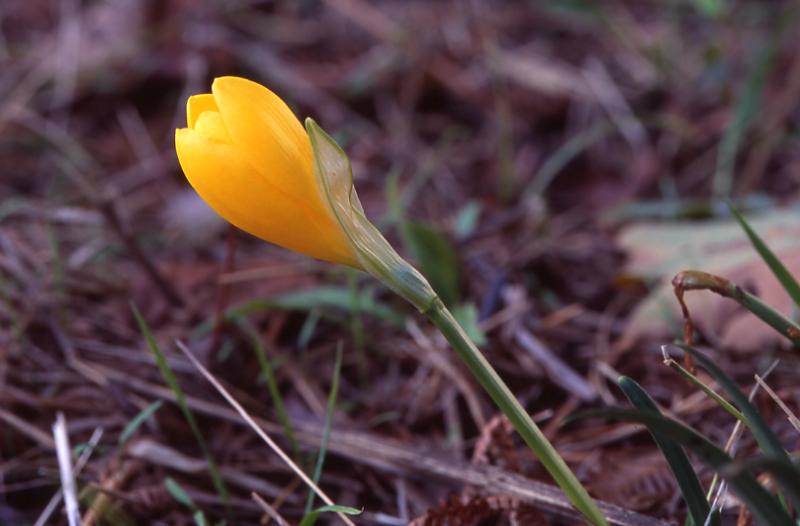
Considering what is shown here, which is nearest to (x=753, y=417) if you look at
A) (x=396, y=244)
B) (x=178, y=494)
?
(x=178, y=494)

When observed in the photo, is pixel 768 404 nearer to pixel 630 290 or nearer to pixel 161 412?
pixel 630 290

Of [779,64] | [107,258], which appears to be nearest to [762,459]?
[107,258]

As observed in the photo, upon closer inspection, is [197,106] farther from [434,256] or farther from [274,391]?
[434,256]

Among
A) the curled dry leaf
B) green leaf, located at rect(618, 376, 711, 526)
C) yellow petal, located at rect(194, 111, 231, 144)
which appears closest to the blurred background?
the curled dry leaf

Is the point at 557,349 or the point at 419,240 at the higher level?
the point at 419,240

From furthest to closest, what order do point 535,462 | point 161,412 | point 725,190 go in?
point 725,190 → point 161,412 → point 535,462

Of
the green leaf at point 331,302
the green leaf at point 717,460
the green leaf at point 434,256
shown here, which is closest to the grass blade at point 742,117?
the green leaf at point 434,256

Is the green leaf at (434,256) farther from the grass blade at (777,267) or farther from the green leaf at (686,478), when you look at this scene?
the green leaf at (686,478)
